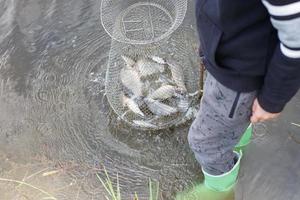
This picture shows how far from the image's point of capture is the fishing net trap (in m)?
2.81

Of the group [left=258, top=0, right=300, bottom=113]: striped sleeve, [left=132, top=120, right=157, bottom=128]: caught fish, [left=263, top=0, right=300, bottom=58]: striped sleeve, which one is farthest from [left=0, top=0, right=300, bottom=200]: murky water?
[left=263, top=0, right=300, bottom=58]: striped sleeve

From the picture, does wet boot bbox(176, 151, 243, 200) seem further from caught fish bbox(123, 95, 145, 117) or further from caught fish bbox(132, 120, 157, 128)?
caught fish bbox(123, 95, 145, 117)

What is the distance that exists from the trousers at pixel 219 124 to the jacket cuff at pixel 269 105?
6 cm

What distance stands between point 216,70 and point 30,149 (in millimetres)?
1473

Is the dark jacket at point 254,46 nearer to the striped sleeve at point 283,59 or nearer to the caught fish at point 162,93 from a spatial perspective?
the striped sleeve at point 283,59

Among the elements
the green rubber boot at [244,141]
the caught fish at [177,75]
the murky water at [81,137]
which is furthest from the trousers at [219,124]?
the caught fish at [177,75]

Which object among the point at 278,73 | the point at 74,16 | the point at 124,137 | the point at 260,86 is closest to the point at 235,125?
the point at 260,86

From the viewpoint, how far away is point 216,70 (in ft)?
5.48

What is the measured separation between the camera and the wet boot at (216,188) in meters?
2.28

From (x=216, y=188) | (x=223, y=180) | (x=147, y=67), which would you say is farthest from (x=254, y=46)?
(x=147, y=67)

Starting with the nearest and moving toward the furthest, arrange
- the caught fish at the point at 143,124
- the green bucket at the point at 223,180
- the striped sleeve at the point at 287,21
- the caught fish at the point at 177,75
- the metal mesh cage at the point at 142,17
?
the striped sleeve at the point at 287,21 → the green bucket at the point at 223,180 → the caught fish at the point at 143,124 → the caught fish at the point at 177,75 → the metal mesh cage at the point at 142,17

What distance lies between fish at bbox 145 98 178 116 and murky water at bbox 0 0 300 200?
106mm

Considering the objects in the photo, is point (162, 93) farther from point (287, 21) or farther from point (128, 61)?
point (287, 21)

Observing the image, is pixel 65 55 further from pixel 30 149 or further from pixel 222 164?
pixel 222 164
